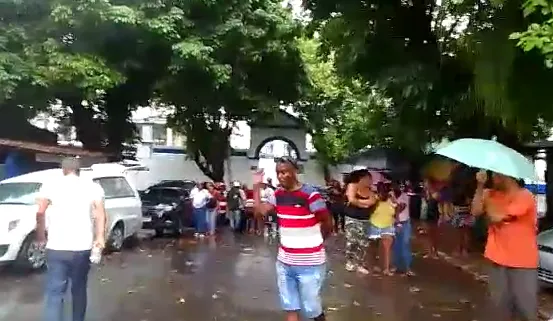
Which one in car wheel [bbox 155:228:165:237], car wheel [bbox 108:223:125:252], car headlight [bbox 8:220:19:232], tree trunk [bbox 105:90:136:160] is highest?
tree trunk [bbox 105:90:136:160]

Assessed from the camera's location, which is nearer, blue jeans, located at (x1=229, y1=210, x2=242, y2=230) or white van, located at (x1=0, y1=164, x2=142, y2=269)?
white van, located at (x1=0, y1=164, x2=142, y2=269)

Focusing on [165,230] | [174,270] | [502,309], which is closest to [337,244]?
[165,230]

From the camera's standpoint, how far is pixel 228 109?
29328 millimetres

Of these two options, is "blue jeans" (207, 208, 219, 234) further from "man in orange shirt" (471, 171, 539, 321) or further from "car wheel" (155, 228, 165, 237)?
"man in orange shirt" (471, 171, 539, 321)

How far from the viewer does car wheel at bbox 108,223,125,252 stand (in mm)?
16350

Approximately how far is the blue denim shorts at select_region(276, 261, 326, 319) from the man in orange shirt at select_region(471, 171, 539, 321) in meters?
1.52

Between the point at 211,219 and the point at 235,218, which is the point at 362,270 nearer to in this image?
the point at 211,219

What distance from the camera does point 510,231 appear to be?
21.8 ft

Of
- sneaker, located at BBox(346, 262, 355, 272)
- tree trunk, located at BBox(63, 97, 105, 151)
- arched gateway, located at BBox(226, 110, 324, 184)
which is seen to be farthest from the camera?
arched gateway, located at BBox(226, 110, 324, 184)

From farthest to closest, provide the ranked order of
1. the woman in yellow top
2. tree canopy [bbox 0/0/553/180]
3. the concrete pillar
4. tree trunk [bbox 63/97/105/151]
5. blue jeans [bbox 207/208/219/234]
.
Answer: tree trunk [bbox 63/97/105/151] → the concrete pillar → blue jeans [bbox 207/208/219/234] → the woman in yellow top → tree canopy [bbox 0/0/553/180]

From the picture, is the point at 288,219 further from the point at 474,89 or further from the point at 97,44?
the point at 97,44

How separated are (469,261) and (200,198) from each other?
8.95m

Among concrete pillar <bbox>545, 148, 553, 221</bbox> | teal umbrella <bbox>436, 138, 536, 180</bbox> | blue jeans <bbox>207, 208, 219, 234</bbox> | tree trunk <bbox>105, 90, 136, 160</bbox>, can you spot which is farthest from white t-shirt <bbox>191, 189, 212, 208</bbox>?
teal umbrella <bbox>436, 138, 536, 180</bbox>

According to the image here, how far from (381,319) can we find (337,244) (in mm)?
10970
